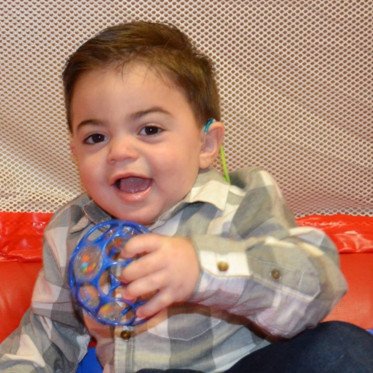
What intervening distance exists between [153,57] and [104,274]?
0.25 metres

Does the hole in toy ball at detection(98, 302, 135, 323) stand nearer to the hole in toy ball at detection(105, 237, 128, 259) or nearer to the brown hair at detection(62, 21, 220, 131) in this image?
the hole in toy ball at detection(105, 237, 128, 259)

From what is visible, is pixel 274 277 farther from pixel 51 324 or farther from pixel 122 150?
pixel 51 324

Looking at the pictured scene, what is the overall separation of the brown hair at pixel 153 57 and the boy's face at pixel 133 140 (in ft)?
0.05

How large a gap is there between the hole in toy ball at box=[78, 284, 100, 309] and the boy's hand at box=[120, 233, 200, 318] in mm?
124

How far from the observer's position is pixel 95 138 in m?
0.85

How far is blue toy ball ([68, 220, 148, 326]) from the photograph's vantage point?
0.76 metres

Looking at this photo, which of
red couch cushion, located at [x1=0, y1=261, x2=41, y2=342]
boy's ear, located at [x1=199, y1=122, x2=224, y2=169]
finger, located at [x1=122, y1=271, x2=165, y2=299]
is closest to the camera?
finger, located at [x1=122, y1=271, x2=165, y2=299]

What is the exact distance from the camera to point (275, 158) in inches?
47.6

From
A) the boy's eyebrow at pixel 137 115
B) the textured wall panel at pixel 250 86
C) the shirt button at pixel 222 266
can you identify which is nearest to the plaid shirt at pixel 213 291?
the shirt button at pixel 222 266

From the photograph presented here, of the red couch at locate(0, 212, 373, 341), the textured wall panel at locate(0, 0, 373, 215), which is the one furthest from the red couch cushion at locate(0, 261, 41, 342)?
the textured wall panel at locate(0, 0, 373, 215)

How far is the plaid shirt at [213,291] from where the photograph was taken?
72cm

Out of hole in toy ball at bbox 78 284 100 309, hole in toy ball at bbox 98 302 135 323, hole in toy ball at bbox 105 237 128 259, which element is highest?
hole in toy ball at bbox 105 237 128 259

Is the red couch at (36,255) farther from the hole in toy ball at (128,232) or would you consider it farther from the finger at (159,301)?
the finger at (159,301)

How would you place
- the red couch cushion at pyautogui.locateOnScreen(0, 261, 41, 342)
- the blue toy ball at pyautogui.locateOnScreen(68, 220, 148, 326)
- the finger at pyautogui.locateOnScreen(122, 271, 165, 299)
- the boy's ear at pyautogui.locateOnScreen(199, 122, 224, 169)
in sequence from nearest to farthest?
the finger at pyautogui.locateOnScreen(122, 271, 165, 299)
the blue toy ball at pyautogui.locateOnScreen(68, 220, 148, 326)
the boy's ear at pyautogui.locateOnScreen(199, 122, 224, 169)
the red couch cushion at pyautogui.locateOnScreen(0, 261, 41, 342)
